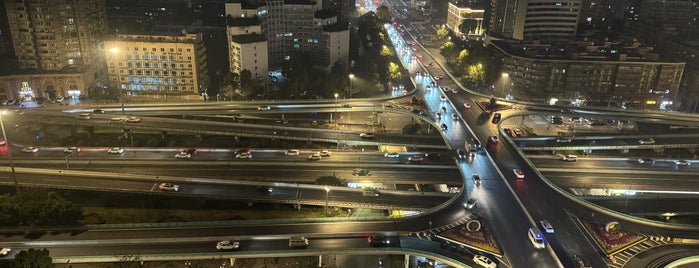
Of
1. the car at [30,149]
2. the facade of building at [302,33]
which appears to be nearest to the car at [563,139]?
the facade of building at [302,33]

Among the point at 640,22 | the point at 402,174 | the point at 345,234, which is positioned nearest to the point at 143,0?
the point at 402,174


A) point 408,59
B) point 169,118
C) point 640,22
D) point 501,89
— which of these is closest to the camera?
point 169,118

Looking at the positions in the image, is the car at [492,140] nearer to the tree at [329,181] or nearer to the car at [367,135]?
the car at [367,135]

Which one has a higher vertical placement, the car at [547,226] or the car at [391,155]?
the car at [547,226]

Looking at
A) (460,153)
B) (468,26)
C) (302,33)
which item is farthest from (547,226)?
(468,26)

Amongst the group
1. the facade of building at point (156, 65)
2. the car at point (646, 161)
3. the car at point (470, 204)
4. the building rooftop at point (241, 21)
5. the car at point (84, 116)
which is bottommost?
the car at point (646, 161)

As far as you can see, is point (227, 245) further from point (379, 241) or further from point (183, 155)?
point (183, 155)

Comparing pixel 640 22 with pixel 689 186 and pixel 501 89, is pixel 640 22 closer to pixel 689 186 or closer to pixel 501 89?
pixel 501 89
